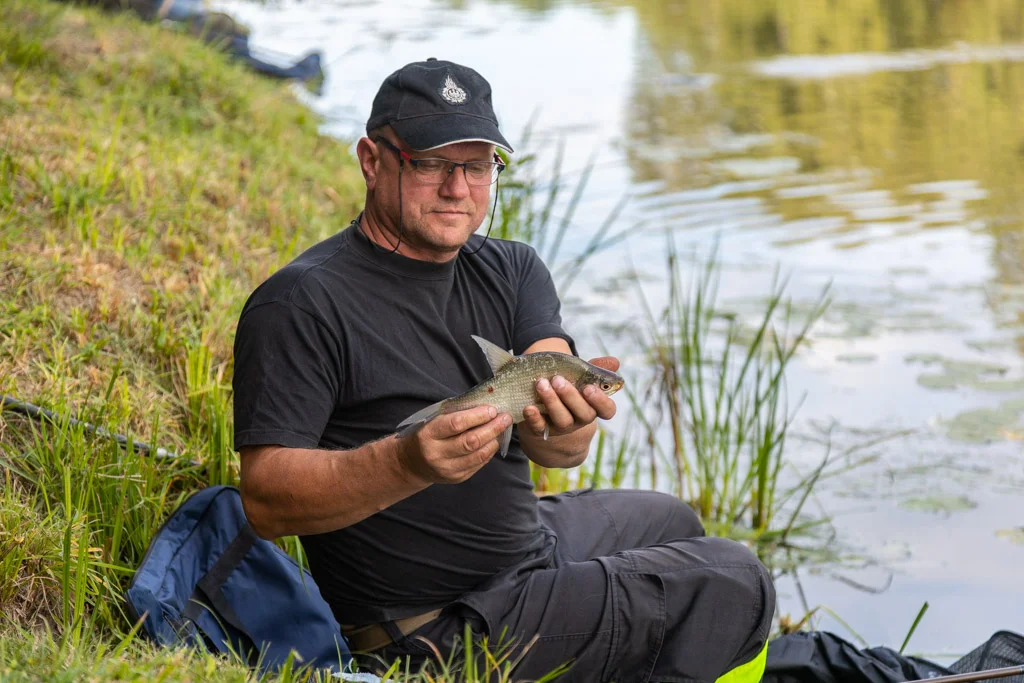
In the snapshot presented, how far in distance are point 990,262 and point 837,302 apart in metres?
A: 1.33

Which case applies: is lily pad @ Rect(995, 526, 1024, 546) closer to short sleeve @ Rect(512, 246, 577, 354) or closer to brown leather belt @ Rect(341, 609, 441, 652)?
short sleeve @ Rect(512, 246, 577, 354)

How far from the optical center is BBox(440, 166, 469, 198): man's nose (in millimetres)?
2568

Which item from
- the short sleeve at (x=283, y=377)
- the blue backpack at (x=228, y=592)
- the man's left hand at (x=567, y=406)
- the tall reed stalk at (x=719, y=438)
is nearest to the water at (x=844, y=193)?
the tall reed stalk at (x=719, y=438)

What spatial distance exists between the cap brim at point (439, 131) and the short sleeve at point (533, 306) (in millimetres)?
443

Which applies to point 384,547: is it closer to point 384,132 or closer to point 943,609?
point 384,132

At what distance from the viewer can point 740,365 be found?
596 centimetres

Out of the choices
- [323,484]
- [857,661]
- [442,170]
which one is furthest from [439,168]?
[857,661]

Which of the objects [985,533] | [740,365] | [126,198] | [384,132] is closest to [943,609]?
[985,533]

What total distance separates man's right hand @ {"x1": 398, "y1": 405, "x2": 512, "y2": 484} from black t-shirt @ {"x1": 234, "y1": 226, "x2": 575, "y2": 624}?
33 centimetres

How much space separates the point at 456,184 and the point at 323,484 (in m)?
0.77

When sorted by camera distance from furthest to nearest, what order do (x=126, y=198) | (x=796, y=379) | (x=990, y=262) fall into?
(x=990, y=262) → (x=796, y=379) → (x=126, y=198)

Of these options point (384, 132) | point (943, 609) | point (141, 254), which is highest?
point (384, 132)

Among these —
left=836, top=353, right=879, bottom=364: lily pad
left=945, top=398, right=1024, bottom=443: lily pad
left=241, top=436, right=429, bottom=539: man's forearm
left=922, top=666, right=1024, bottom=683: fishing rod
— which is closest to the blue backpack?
left=241, top=436, right=429, bottom=539: man's forearm

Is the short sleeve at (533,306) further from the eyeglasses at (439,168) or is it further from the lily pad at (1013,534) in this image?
the lily pad at (1013,534)
